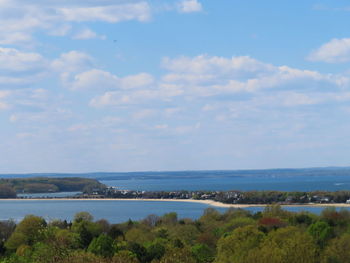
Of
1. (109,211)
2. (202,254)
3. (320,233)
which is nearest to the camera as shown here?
(202,254)

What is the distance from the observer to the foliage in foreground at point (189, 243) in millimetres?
28272

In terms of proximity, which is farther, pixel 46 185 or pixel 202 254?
pixel 46 185

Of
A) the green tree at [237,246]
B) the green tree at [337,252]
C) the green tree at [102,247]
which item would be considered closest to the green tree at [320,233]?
the green tree at [337,252]

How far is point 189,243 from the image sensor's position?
44031mm

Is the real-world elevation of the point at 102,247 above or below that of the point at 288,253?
below

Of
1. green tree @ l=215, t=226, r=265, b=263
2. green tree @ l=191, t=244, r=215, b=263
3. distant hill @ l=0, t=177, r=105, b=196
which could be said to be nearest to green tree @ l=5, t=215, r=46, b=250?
green tree @ l=191, t=244, r=215, b=263

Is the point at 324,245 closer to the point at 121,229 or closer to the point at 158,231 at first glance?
the point at 158,231

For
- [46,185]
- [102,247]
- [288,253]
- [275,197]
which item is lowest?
[102,247]

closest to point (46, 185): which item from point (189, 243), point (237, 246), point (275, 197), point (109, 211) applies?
point (275, 197)

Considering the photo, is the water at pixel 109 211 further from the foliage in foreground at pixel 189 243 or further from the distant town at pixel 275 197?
the foliage in foreground at pixel 189 243

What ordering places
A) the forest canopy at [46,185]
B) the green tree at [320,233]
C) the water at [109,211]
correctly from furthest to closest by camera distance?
the forest canopy at [46,185] < the water at [109,211] < the green tree at [320,233]

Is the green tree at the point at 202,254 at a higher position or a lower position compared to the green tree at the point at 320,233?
lower

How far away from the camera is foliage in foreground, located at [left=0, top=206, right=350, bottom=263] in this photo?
92.8 ft

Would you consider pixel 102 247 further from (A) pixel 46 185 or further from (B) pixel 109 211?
(A) pixel 46 185
